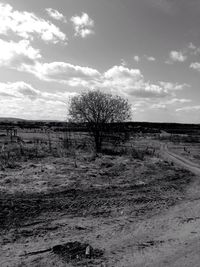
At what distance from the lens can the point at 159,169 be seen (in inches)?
727

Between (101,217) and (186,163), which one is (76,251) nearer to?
(101,217)

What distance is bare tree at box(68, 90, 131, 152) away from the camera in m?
31.3

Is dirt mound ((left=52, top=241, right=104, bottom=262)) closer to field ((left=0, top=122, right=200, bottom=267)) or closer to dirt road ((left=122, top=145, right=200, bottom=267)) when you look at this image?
field ((left=0, top=122, right=200, bottom=267))

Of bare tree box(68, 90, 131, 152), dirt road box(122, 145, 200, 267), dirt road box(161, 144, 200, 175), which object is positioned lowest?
dirt road box(161, 144, 200, 175)

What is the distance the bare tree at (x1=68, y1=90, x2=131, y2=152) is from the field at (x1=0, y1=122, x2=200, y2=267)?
52.7 ft

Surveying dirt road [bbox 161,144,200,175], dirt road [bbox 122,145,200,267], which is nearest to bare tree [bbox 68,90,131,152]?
dirt road [bbox 161,144,200,175]

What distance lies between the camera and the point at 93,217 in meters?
8.87

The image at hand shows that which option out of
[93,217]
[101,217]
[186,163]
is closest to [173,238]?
[101,217]

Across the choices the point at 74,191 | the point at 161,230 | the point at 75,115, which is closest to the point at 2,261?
the point at 161,230

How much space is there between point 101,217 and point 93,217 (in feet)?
0.80

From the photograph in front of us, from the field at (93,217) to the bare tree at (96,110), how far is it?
1607 centimetres

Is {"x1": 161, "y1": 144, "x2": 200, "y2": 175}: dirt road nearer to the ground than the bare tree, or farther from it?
nearer to the ground

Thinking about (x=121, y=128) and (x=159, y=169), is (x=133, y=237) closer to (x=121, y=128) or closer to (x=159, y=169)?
(x=159, y=169)

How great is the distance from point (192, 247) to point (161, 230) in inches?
49.1
